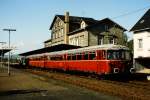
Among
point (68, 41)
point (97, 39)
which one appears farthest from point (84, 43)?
point (68, 41)

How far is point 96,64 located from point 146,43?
45.6 feet

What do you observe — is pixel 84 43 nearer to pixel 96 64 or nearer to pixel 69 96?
pixel 96 64

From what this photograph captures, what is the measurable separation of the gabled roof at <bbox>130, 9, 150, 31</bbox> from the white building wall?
2.36 feet

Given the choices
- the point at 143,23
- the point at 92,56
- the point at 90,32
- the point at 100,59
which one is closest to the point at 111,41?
the point at 90,32

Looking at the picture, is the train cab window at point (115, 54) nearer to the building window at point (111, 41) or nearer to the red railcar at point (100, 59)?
the red railcar at point (100, 59)

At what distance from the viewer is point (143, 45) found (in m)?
37.5

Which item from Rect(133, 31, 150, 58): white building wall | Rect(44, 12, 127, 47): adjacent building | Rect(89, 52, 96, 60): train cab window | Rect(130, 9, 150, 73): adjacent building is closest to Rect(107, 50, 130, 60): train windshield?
Rect(89, 52, 96, 60): train cab window

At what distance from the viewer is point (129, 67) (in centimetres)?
2358

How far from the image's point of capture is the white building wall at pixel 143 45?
3659 centimetres

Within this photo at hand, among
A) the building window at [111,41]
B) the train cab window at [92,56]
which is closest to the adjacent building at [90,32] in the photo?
the building window at [111,41]

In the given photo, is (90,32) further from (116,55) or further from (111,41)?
(116,55)

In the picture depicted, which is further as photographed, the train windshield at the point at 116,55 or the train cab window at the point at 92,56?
the train cab window at the point at 92,56

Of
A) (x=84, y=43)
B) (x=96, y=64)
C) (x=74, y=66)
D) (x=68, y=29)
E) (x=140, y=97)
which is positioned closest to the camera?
(x=140, y=97)

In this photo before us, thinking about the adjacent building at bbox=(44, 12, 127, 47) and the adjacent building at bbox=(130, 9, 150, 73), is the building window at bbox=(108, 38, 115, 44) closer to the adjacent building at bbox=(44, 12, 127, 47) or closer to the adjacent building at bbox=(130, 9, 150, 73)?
the adjacent building at bbox=(44, 12, 127, 47)
